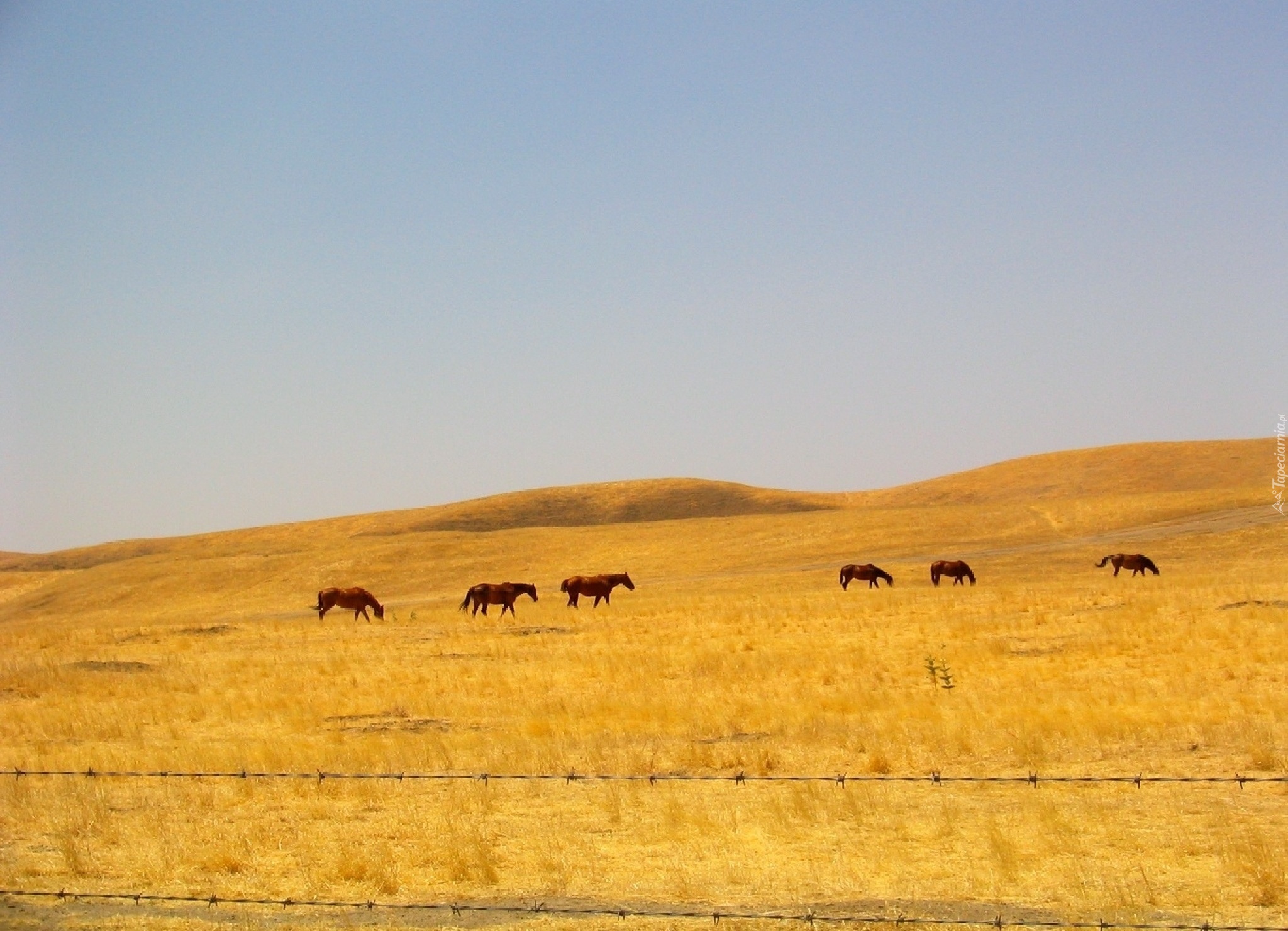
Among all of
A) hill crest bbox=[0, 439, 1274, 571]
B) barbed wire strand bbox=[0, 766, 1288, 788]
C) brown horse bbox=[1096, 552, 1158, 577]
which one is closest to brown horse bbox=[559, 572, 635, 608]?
brown horse bbox=[1096, 552, 1158, 577]

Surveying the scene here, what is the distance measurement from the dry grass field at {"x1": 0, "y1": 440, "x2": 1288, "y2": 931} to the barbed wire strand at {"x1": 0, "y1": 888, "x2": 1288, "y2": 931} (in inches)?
5.6

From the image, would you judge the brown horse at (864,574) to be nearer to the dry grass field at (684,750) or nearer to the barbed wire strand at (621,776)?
the dry grass field at (684,750)

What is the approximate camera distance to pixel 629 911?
855cm

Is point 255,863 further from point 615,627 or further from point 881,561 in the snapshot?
point 881,561

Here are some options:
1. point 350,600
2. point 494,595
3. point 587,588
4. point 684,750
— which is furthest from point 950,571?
point 684,750

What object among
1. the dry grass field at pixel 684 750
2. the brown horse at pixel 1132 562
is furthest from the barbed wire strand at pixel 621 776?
the brown horse at pixel 1132 562

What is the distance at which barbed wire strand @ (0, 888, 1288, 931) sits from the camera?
309 inches

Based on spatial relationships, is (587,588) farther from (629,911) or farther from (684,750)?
(629,911)

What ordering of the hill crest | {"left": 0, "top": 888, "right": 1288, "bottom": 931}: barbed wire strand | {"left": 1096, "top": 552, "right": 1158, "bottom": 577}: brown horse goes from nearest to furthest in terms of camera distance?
{"left": 0, "top": 888, "right": 1288, "bottom": 931}: barbed wire strand
{"left": 1096, "top": 552, "right": 1158, "bottom": 577}: brown horse
the hill crest

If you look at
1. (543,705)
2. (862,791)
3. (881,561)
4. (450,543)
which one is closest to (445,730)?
(543,705)

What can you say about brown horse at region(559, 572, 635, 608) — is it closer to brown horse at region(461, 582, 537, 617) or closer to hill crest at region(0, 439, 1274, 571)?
brown horse at region(461, 582, 537, 617)

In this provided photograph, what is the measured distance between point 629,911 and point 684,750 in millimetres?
6317

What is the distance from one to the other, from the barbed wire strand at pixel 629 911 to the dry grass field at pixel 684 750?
14 cm

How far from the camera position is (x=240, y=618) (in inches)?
1919
